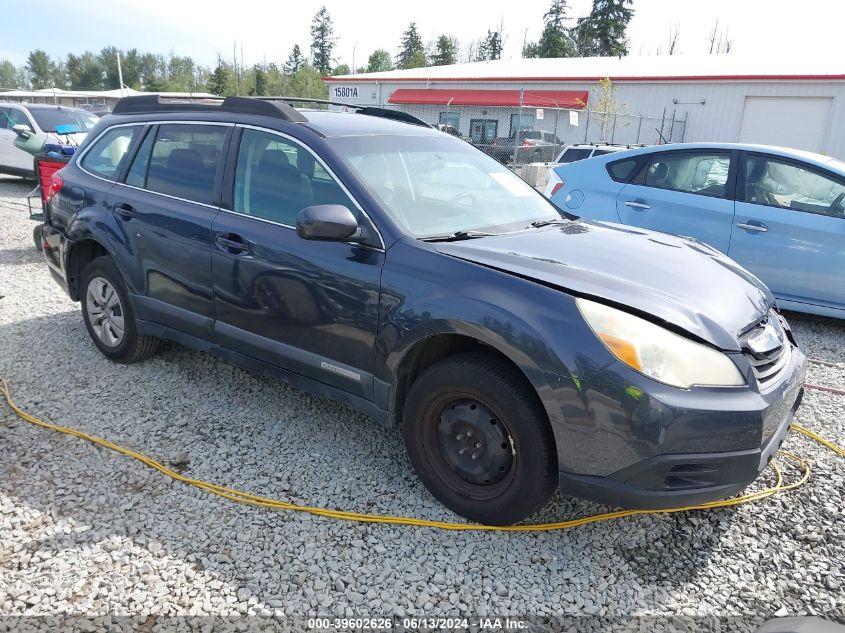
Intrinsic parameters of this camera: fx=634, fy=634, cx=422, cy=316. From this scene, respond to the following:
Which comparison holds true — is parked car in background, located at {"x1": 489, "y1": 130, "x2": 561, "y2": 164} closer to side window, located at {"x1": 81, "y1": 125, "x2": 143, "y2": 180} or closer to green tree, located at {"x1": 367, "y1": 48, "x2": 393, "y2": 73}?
side window, located at {"x1": 81, "y1": 125, "x2": 143, "y2": 180}

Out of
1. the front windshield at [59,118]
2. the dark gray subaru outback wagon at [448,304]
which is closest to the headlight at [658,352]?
the dark gray subaru outback wagon at [448,304]

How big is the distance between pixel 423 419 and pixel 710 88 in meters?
25.0

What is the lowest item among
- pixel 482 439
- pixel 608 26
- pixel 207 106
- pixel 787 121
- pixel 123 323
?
pixel 123 323

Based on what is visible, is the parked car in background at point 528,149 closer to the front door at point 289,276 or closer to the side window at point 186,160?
the side window at point 186,160

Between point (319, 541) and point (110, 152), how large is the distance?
3.26 metres

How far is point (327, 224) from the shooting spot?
2.86 metres

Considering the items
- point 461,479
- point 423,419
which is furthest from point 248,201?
point 461,479

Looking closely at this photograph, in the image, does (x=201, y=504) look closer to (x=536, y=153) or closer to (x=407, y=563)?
(x=407, y=563)

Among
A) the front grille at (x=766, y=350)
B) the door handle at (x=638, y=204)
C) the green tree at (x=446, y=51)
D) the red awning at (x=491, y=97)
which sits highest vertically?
the green tree at (x=446, y=51)

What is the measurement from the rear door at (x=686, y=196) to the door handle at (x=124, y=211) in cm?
452

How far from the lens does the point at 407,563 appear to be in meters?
2.62

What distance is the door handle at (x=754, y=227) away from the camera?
570cm

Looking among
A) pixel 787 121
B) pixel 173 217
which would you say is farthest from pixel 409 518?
pixel 787 121

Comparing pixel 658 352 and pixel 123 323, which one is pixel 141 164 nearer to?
pixel 123 323
